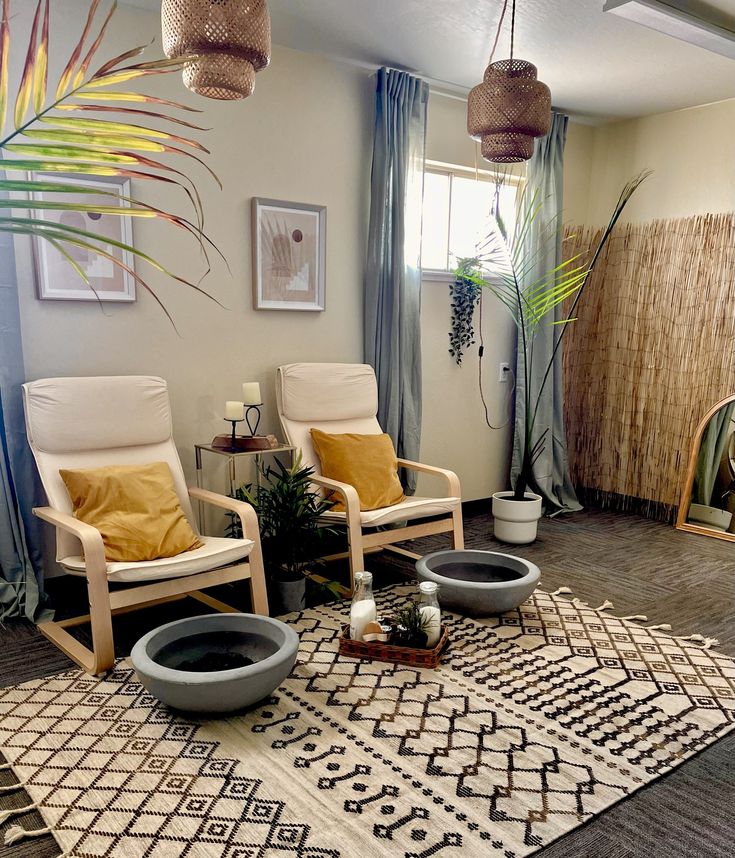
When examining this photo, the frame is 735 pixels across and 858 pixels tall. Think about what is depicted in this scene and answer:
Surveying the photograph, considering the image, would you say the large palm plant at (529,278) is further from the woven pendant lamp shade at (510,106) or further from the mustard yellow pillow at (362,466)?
the woven pendant lamp shade at (510,106)

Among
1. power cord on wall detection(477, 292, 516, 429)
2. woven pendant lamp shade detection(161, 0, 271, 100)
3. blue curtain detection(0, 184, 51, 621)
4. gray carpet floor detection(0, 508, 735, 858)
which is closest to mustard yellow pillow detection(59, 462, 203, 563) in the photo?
blue curtain detection(0, 184, 51, 621)

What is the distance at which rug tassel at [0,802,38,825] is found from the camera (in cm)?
174

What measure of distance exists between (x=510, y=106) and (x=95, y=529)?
6.70ft

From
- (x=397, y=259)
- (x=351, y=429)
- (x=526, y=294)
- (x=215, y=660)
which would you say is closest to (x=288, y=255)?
(x=397, y=259)

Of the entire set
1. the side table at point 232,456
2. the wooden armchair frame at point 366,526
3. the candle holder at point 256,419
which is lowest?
the wooden armchair frame at point 366,526

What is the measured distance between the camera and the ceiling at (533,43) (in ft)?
10.1

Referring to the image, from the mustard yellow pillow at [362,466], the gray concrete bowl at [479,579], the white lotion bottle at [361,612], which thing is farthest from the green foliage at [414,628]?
the mustard yellow pillow at [362,466]

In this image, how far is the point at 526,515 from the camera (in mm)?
3975

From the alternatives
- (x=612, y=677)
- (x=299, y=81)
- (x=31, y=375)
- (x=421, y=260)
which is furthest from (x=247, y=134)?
(x=612, y=677)

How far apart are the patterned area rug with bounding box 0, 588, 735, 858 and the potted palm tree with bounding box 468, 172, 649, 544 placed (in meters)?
1.37

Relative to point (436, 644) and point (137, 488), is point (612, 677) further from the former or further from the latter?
point (137, 488)

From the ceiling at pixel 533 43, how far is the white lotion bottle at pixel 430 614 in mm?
2347

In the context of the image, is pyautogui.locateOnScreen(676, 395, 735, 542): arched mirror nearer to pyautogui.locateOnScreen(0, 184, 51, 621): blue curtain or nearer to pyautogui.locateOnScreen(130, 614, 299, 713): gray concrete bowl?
pyautogui.locateOnScreen(130, 614, 299, 713): gray concrete bowl

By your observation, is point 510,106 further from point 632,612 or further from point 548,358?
point 548,358
